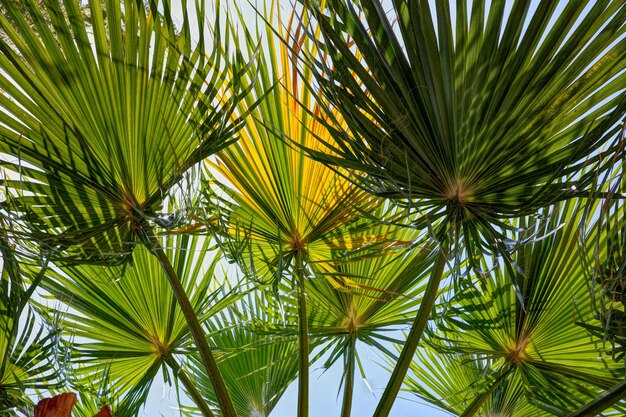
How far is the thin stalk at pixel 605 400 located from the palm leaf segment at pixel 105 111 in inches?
36.8

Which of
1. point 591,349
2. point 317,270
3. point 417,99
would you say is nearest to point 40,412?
point 417,99

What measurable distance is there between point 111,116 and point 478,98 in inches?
32.6

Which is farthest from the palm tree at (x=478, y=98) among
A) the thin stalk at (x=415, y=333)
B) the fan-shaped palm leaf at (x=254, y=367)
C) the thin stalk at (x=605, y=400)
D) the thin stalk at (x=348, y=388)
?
the fan-shaped palm leaf at (x=254, y=367)

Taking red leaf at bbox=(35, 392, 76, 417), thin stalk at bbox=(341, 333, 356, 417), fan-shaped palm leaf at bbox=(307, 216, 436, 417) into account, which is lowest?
red leaf at bbox=(35, 392, 76, 417)

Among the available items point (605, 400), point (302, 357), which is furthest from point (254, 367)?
point (605, 400)

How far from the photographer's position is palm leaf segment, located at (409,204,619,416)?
1.81 m

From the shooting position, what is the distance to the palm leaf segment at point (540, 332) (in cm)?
181

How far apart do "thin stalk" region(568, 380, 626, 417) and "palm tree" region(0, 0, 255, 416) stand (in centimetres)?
80

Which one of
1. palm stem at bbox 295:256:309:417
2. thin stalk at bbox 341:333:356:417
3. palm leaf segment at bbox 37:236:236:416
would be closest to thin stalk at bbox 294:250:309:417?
Result: palm stem at bbox 295:256:309:417

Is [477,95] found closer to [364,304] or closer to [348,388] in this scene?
[348,388]

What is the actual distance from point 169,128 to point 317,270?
66 cm

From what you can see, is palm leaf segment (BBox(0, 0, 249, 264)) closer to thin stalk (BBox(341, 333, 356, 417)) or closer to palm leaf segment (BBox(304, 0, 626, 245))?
palm leaf segment (BBox(304, 0, 626, 245))

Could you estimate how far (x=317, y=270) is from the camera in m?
2.02

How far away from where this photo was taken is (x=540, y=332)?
1.94 m
